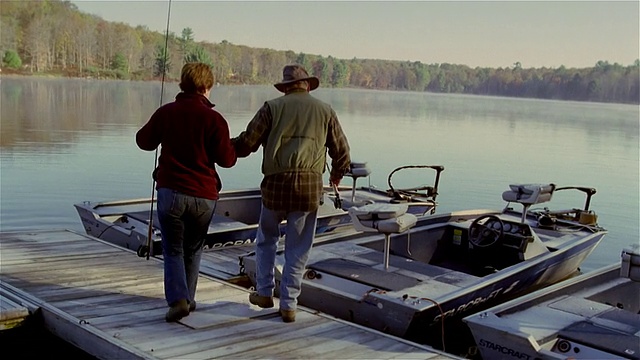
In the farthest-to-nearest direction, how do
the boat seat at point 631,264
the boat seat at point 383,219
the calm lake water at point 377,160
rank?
1. the calm lake water at point 377,160
2. the boat seat at point 383,219
3. the boat seat at point 631,264

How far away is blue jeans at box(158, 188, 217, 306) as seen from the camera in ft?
14.4

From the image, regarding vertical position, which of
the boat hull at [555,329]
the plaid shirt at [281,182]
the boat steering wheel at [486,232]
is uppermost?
the plaid shirt at [281,182]

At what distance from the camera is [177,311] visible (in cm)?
468

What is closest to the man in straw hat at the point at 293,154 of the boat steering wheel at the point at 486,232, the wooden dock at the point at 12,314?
the wooden dock at the point at 12,314

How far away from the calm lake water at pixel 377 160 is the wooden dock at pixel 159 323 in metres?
1.69

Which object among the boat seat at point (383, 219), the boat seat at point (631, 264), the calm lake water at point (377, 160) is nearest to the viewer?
the boat seat at point (631, 264)

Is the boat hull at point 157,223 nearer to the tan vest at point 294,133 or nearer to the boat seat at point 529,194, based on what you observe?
the boat seat at point 529,194

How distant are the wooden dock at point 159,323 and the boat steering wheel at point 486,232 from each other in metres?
2.67

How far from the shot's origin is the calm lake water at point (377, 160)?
13023 mm

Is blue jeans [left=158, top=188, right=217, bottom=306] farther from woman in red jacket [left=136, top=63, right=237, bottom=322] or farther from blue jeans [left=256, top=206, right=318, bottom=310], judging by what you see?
blue jeans [left=256, top=206, right=318, bottom=310]

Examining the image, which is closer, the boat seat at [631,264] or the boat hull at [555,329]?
the boat hull at [555,329]

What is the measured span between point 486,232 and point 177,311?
363cm

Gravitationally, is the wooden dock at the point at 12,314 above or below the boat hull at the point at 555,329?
below

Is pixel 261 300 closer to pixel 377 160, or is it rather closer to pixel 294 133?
pixel 294 133
